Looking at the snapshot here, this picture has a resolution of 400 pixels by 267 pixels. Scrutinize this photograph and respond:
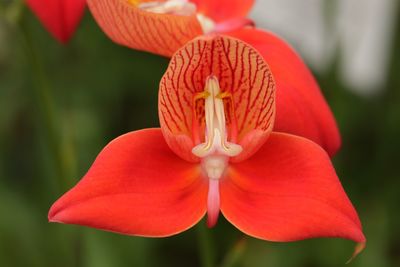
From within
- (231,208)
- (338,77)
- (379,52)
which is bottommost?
(379,52)

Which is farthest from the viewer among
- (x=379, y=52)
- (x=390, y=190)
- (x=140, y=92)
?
(x=379, y=52)

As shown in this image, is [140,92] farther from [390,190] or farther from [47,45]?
[390,190]

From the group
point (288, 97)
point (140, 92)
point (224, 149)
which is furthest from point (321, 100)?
point (140, 92)

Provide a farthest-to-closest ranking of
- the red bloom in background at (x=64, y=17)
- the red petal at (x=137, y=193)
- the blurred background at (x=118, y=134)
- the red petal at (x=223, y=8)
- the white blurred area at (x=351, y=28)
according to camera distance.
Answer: the white blurred area at (x=351, y=28)
the blurred background at (x=118, y=134)
the red petal at (x=223, y=8)
the red bloom in background at (x=64, y=17)
the red petal at (x=137, y=193)

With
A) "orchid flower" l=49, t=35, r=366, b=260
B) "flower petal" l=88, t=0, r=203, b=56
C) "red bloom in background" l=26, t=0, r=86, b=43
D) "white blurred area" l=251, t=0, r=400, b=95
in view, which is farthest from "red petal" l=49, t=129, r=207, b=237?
"white blurred area" l=251, t=0, r=400, b=95

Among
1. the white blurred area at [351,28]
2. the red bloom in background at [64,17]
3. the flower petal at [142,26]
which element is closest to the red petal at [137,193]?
the flower petal at [142,26]

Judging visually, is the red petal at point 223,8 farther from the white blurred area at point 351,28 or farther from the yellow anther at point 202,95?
the white blurred area at point 351,28

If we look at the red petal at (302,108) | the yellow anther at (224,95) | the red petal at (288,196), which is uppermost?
the yellow anther at (224,95)
